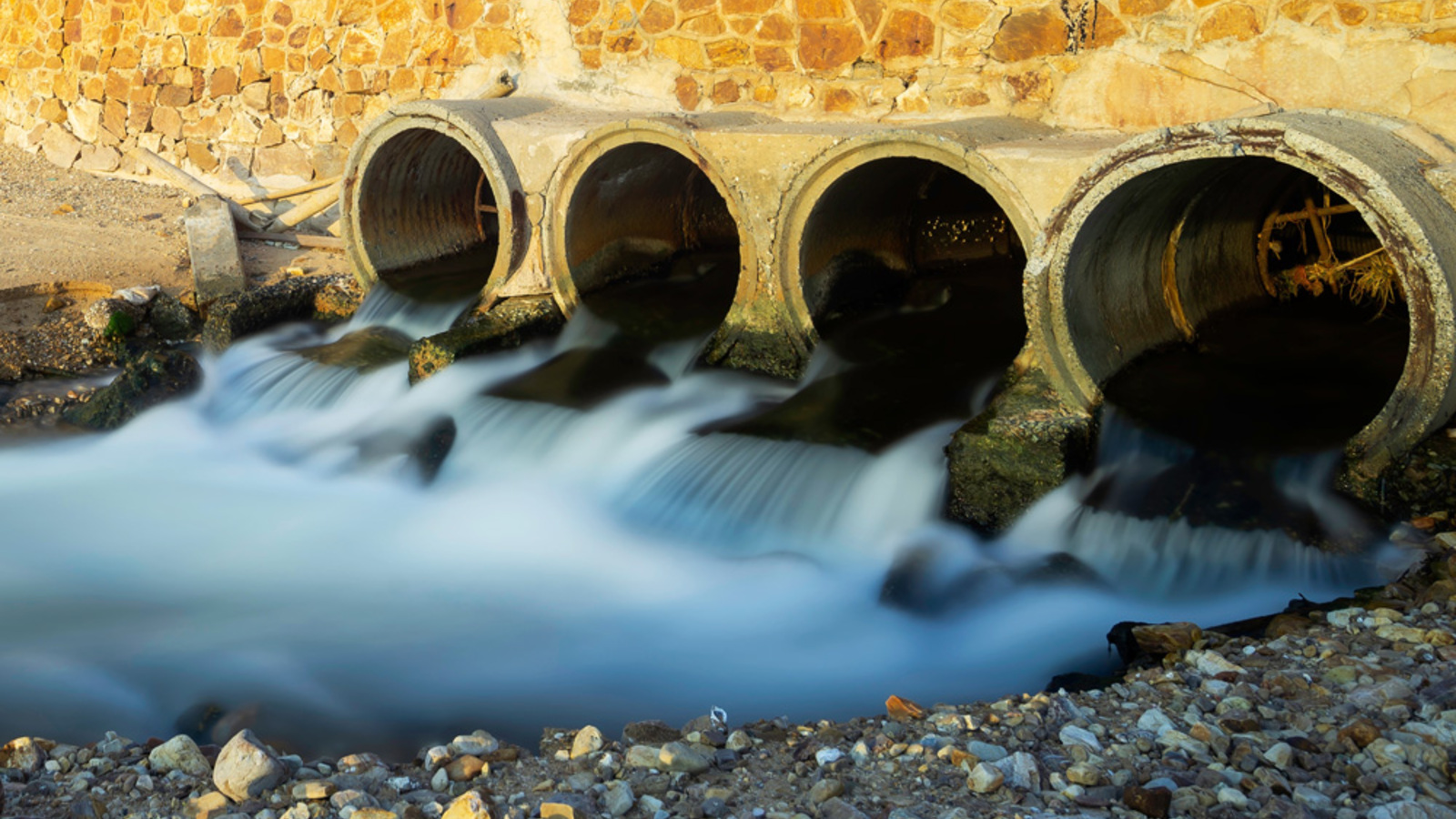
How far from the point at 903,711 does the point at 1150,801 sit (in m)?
0.94

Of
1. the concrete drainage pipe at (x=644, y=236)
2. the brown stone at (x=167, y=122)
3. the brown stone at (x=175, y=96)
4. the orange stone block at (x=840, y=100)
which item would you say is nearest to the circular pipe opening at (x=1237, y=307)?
the orange stone block at (x=840, y=100)

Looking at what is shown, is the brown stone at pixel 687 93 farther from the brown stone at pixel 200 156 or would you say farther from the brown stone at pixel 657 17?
the brown stone at pixel 200 156

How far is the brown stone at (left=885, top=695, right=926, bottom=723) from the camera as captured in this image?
3673 mm

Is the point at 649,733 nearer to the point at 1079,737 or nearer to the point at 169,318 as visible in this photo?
the point at 1079,737

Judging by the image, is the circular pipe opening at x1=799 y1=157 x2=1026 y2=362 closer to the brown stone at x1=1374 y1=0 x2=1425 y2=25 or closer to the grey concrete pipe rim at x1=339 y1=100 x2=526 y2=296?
the grey concrete pipe rim at x1=339 y1=100 x2=526 y2=296

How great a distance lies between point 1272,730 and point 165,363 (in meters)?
6.31

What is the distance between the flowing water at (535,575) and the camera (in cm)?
440

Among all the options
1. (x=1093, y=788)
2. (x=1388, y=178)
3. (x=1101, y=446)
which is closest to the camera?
(x=1093, y=788)

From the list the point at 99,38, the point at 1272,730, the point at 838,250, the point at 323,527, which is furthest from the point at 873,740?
the point at 99,38

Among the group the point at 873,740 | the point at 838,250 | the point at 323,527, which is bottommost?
the point at 323,527

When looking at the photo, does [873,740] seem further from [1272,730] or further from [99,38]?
[99,38]

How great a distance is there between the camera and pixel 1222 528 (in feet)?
16.1

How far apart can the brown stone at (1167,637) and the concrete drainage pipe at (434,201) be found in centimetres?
463

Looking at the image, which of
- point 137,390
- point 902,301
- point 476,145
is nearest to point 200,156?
point 137,390
